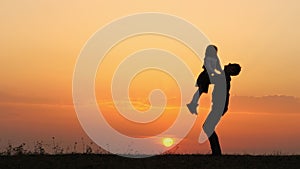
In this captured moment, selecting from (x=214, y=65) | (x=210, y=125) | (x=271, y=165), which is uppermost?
(x=214, y=65)

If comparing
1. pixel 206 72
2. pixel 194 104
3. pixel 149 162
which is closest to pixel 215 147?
Answer: pixel 194 104

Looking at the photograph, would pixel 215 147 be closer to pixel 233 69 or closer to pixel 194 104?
pixel 194 104

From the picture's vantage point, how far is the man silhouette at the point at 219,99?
16219 millimetres

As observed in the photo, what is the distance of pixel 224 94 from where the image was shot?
16266mm

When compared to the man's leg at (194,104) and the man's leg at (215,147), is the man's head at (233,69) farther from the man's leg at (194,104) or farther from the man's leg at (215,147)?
the man's leg at (215,147)

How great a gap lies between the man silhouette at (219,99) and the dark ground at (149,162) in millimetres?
943

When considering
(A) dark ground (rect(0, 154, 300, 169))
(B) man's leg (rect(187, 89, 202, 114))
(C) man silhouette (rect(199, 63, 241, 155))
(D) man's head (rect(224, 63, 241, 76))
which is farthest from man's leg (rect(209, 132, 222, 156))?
(D) man's head (rect(224, 63, 241, 76))

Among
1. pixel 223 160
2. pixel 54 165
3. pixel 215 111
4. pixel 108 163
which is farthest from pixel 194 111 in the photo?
pixel 54 165

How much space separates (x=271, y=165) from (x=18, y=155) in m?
6.30

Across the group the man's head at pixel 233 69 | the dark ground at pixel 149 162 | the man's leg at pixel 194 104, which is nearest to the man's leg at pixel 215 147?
the dark ground at pixel 149 162

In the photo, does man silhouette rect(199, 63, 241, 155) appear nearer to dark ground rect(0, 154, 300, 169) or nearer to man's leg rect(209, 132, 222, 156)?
man's leg rect(209, 132, 222, 156)

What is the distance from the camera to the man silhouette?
1622cm

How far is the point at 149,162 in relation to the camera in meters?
14.4

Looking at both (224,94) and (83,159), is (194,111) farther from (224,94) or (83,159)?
(83,159)
